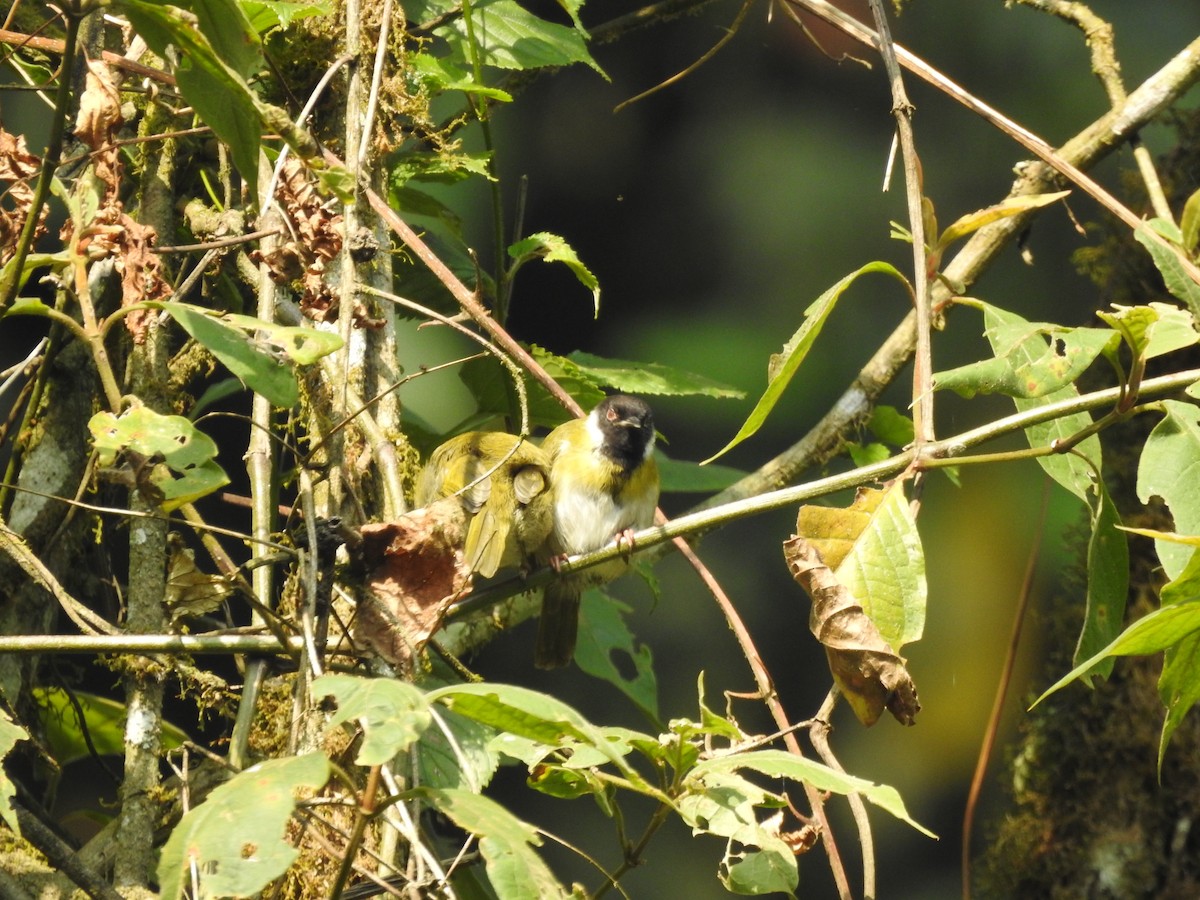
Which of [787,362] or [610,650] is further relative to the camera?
[610,650]

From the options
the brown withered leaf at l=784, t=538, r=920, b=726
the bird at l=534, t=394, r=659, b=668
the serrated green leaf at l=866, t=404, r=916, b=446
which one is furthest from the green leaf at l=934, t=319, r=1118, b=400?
the bird at l=534, t=394, r=659, b=668

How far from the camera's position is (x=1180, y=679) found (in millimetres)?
1621

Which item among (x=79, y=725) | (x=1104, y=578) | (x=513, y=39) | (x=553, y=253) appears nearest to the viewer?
(x=1104, y=578)

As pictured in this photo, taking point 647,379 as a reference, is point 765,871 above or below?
below

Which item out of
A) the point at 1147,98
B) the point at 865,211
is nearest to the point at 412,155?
the point at 1147,98

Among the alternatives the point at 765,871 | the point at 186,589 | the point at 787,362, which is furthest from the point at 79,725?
the point at 787,362

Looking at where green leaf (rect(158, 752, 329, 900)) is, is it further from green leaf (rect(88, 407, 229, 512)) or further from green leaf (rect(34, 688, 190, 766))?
green leaf (rect(34, 688, 190, 766))

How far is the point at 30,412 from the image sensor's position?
2443mm

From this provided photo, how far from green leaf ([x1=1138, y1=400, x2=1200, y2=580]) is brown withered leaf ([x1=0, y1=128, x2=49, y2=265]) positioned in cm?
185

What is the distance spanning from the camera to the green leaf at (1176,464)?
1.85m

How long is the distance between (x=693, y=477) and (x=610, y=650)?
0.56 metres

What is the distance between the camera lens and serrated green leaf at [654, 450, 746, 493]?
3.57 m

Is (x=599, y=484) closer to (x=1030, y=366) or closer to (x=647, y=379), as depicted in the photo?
(x=647, y=379)

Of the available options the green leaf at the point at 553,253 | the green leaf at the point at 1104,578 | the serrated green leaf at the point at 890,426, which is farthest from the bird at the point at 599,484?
the green leaf at the point at 1104,578
